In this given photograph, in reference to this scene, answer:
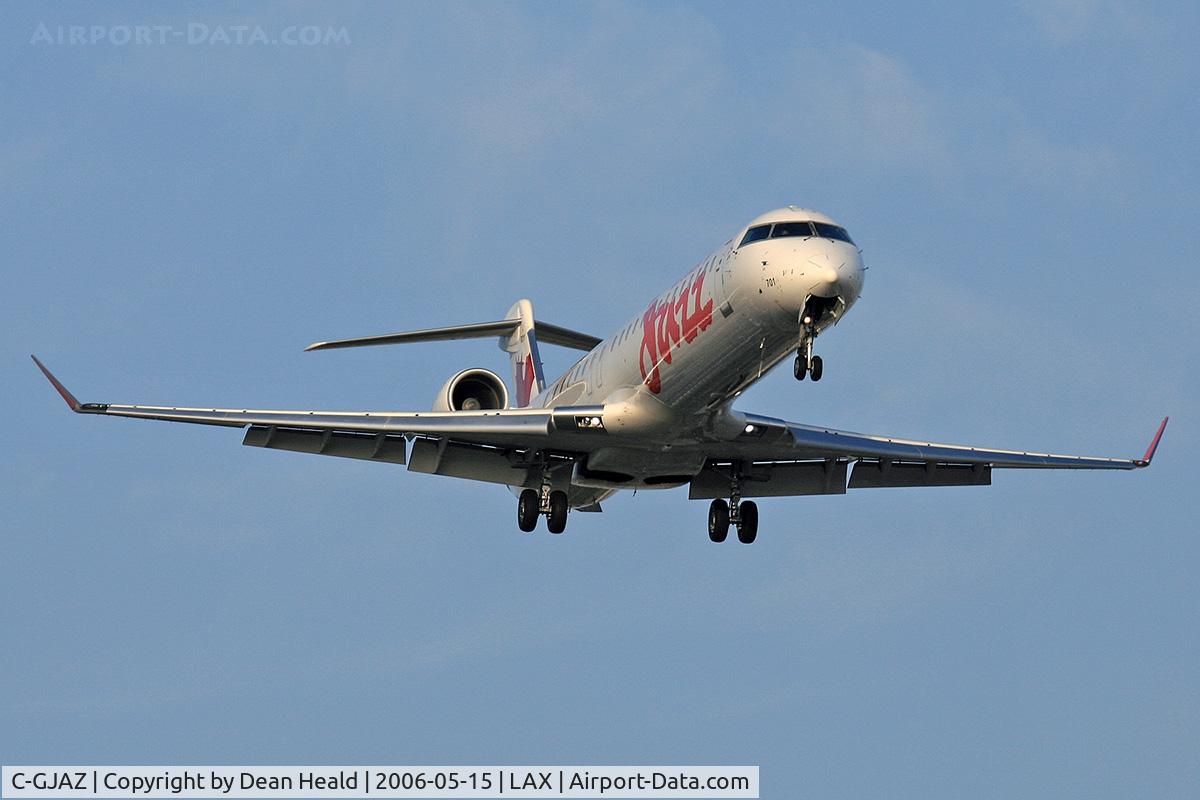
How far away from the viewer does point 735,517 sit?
36.8 meters

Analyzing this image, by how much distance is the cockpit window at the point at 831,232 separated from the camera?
30359 mm

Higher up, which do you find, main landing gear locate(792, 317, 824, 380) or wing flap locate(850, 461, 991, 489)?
wing flap locate(850, 461, 991, 489)

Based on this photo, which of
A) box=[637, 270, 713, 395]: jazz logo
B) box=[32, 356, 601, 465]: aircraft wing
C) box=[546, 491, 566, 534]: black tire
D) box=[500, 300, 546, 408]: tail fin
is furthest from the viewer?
box=[500, 300, 546, 408]: tail fin

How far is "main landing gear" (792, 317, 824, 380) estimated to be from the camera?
98.1 ft

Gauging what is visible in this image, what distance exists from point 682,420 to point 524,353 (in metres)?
8.97

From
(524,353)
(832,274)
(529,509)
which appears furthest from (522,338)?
(832,274)

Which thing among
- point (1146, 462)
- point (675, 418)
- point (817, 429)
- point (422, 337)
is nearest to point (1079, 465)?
point (1146, 462)

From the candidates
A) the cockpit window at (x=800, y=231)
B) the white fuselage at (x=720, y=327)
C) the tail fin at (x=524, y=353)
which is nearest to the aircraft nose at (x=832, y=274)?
the white fuselage at (x=720, y=327)

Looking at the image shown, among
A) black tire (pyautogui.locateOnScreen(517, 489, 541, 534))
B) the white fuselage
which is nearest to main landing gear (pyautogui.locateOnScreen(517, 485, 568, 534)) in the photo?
black tire (pyautogui.locateOnScreen(517, 489, 541, 534))

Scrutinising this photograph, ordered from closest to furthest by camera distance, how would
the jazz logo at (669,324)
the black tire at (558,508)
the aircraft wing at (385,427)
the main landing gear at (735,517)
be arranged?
the jazz logo at (669,324) → the aircraft wing at (385,427) → the black tire at (558,508) → the main landing gear at (735,517)

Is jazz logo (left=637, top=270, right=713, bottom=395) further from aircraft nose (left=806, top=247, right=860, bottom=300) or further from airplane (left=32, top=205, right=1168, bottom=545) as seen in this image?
aircraft nose (left=806, top=247, right=860, bottom=300)

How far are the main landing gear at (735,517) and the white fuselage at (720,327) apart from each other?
3.68m

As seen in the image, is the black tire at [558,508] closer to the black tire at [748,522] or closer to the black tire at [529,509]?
the black tire at [529,509]

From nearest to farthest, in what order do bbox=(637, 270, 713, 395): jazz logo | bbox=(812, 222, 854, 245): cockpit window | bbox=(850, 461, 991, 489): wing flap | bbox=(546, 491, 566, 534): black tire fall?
bbox=(812, 222, 854, 245): cockpit window → bbox=(637, 270, 713, 395): jazz logo → bbox=(546, 491, 566, 534): black tire → bbox=(850, 461, 991, 489): wing flap
